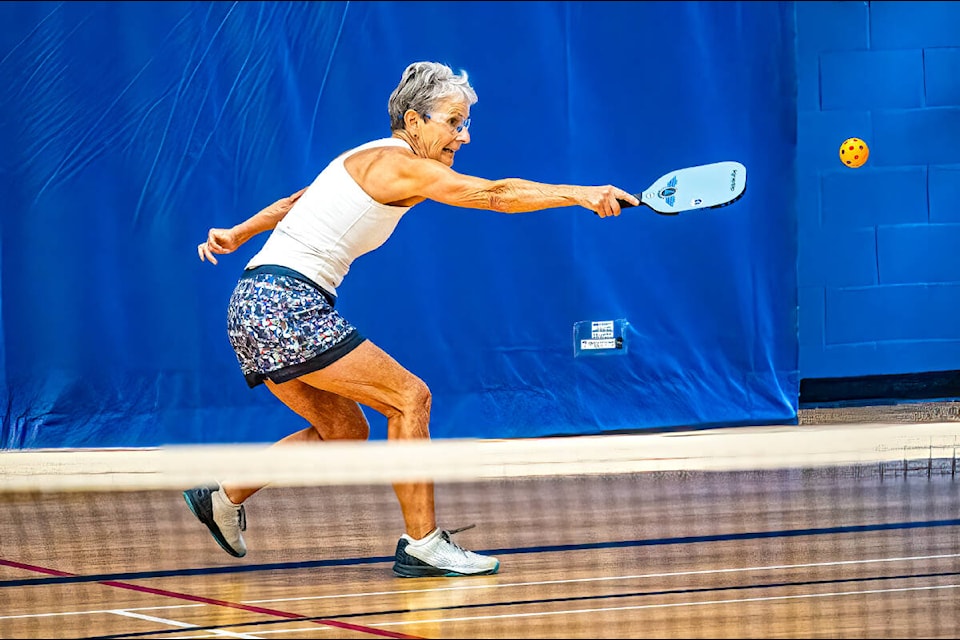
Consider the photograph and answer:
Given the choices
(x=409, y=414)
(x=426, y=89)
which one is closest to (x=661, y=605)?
(x=409, y=414)

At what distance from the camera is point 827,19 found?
7.07 m

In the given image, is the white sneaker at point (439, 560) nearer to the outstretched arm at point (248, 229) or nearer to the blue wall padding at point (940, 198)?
the outstretched arm at point (248, 229)

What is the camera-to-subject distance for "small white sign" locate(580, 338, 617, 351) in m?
6.56

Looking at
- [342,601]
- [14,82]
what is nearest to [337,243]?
[342,601]

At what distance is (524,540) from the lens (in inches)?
185

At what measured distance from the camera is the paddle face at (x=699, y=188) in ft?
11.9

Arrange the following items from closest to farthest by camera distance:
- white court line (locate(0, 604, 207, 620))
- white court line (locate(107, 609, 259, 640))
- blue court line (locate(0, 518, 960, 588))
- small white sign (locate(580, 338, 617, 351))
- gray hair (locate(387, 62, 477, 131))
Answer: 1. white court line (locate(107, 609, 259, 640))
2. white court line (locate(0, 604, 207, 620))
3. gray hair (locate(387, 62, 477, 131))
4. blue court line (locate(0, 518, 960, 588))
5. small white sign (locate(580, 338, 617, 351))

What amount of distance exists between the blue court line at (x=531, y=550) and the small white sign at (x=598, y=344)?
200cm

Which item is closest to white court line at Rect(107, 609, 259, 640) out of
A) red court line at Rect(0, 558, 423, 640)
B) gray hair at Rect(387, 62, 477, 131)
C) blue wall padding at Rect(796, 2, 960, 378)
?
red court line at Rect(0, 558, 423, 640)

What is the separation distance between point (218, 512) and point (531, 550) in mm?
963

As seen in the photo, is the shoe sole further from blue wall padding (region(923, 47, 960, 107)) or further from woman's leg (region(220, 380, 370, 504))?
blue wall padding (region(923, 47, 960, 107))

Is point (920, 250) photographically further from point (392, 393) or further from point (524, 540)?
point (392, 393)

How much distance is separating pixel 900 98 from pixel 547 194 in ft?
13.0

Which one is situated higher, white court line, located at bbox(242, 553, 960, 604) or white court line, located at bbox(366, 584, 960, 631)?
white court line, located at bbox(242, 553, 960, 604)
